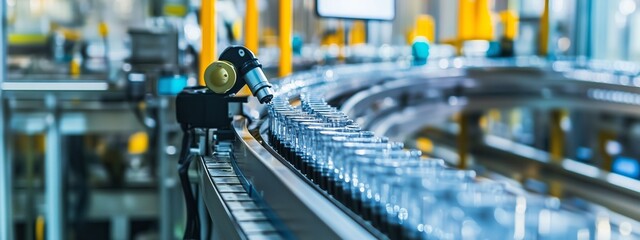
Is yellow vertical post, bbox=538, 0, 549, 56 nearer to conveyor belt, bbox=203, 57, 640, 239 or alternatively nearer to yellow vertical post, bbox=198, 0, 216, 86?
conveyor belt, bbox=203, 57, 640, 239

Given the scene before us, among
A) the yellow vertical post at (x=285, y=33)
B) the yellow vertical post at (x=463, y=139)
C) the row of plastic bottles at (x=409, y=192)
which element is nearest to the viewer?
the row of plastic bottles at (x=409, y=192)

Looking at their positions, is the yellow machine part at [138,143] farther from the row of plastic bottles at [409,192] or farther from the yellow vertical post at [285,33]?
the row of plastic bottles at [409,192]

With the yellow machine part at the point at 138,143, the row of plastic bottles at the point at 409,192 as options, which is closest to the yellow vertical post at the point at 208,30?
the row of plastic bottles at the point at 409,192

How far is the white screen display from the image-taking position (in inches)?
147

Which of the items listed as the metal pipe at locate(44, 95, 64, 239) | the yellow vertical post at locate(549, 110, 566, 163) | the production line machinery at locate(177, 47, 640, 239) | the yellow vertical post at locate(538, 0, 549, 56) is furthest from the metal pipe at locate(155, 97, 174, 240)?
the yellow vertical post at locate(538, 0, 549, 56)

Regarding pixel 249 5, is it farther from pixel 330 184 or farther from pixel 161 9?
pixel 330 184

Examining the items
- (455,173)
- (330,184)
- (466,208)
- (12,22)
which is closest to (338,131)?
(330,184)

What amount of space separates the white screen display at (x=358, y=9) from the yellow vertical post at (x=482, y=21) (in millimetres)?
1462

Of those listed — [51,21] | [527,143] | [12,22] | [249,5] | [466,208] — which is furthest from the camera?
[527,143]

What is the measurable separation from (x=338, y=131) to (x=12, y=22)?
17.4 ft

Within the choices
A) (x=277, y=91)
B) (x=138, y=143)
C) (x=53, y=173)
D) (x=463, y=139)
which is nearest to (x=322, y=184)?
(x=277, y=91)

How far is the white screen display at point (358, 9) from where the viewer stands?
12.3ft

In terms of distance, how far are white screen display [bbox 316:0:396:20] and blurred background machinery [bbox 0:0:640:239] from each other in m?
0.01

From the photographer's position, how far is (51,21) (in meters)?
6.60
